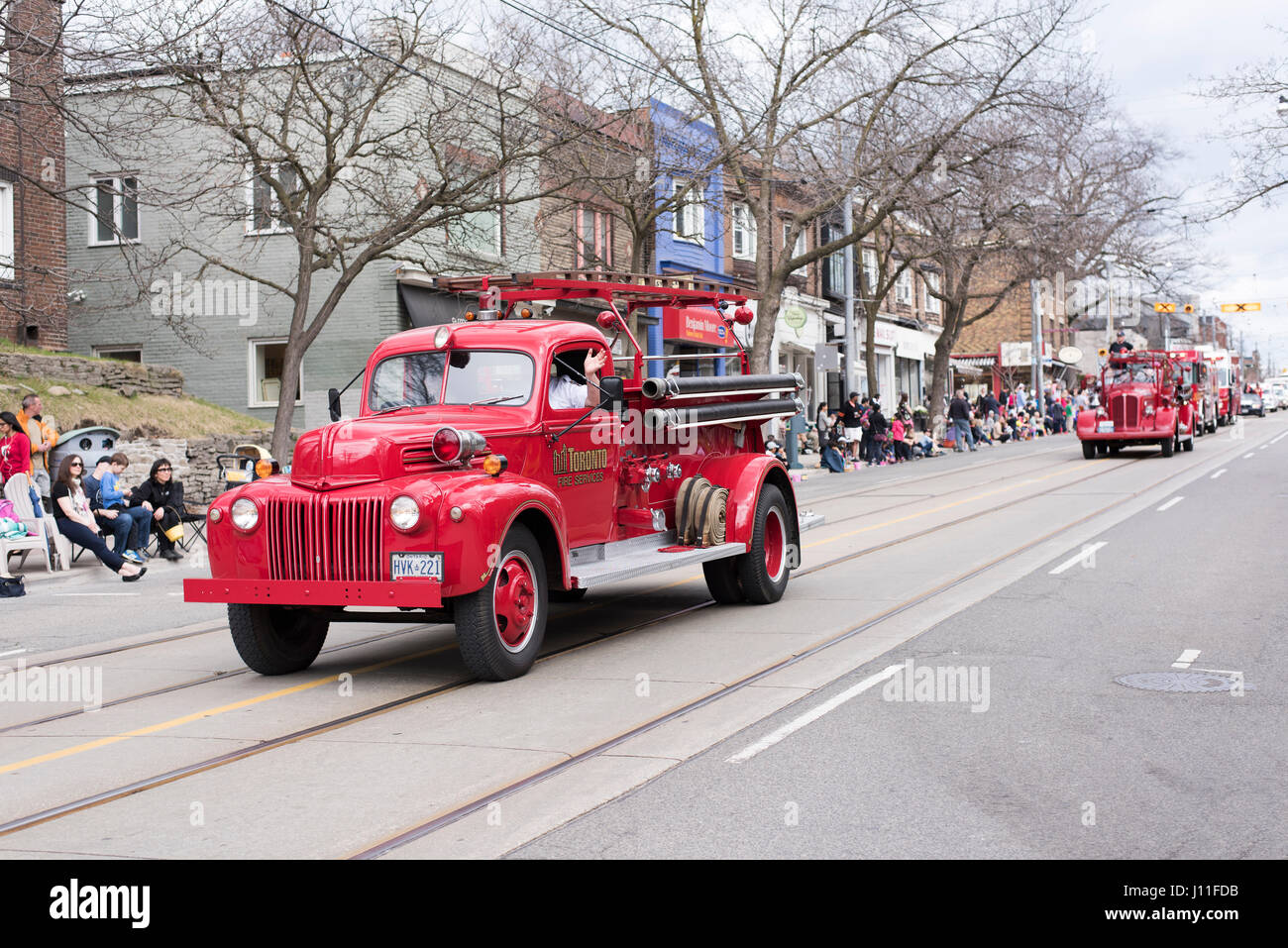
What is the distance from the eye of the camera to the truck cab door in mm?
9516

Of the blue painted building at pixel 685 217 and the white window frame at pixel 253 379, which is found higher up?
the blue painted building at pixel 685 217

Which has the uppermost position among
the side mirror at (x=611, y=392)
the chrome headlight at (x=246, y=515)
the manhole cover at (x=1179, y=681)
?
the side mirror at (x=611, y=392)

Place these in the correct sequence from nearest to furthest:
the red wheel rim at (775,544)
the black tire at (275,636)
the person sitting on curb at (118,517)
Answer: the black tire at (275,636), the red wheel rim at (775,544), the person sitting on curb at (118,517)

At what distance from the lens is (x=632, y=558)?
10.3 meters

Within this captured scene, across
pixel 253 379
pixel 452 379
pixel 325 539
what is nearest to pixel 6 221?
pixel 253 379

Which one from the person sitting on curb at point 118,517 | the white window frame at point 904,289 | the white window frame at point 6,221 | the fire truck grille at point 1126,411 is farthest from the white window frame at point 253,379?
the white window frame at point 904,289

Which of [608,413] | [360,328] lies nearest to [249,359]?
[360,328]

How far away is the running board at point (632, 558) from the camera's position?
30.9 ft

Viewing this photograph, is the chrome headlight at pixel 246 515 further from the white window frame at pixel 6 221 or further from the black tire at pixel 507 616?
the white window frame at pixel 6 221

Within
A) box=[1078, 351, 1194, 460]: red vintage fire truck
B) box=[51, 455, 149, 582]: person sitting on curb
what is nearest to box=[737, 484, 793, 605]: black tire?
box=[51, 455, 149, 582]: person sitting on curb

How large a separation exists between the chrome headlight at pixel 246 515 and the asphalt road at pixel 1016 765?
3377 mm

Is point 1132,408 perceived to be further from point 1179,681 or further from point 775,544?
point 1179,681

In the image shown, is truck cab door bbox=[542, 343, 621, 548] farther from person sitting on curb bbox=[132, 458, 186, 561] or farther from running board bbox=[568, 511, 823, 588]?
person sitting on curb bbox=[132, 458, 186, 561]
